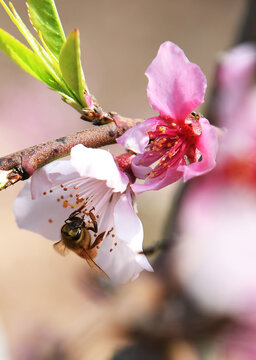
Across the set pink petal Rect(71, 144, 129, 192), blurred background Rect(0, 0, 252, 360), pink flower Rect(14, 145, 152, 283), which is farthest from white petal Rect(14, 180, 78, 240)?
blurred background Rect(0, 0, 252, 360)

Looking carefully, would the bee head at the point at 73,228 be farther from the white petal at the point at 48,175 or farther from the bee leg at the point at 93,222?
the white petal at the point at 48,175

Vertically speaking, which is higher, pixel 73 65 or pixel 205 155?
pixel 73 65

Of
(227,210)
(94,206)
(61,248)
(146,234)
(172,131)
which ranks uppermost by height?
(172,131)

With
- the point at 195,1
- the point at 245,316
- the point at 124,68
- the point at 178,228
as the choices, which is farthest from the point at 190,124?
the point at 195,1

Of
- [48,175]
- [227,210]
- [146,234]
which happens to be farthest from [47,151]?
[146,234]

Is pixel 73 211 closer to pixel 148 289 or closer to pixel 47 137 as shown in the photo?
pixel 148 289

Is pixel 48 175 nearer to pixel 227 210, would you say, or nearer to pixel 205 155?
pixel 205 155

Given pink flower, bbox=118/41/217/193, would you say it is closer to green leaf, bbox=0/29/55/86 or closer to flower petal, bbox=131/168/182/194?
flower petal, bbox=131/168/182/194

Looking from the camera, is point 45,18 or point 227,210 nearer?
point 45,18
